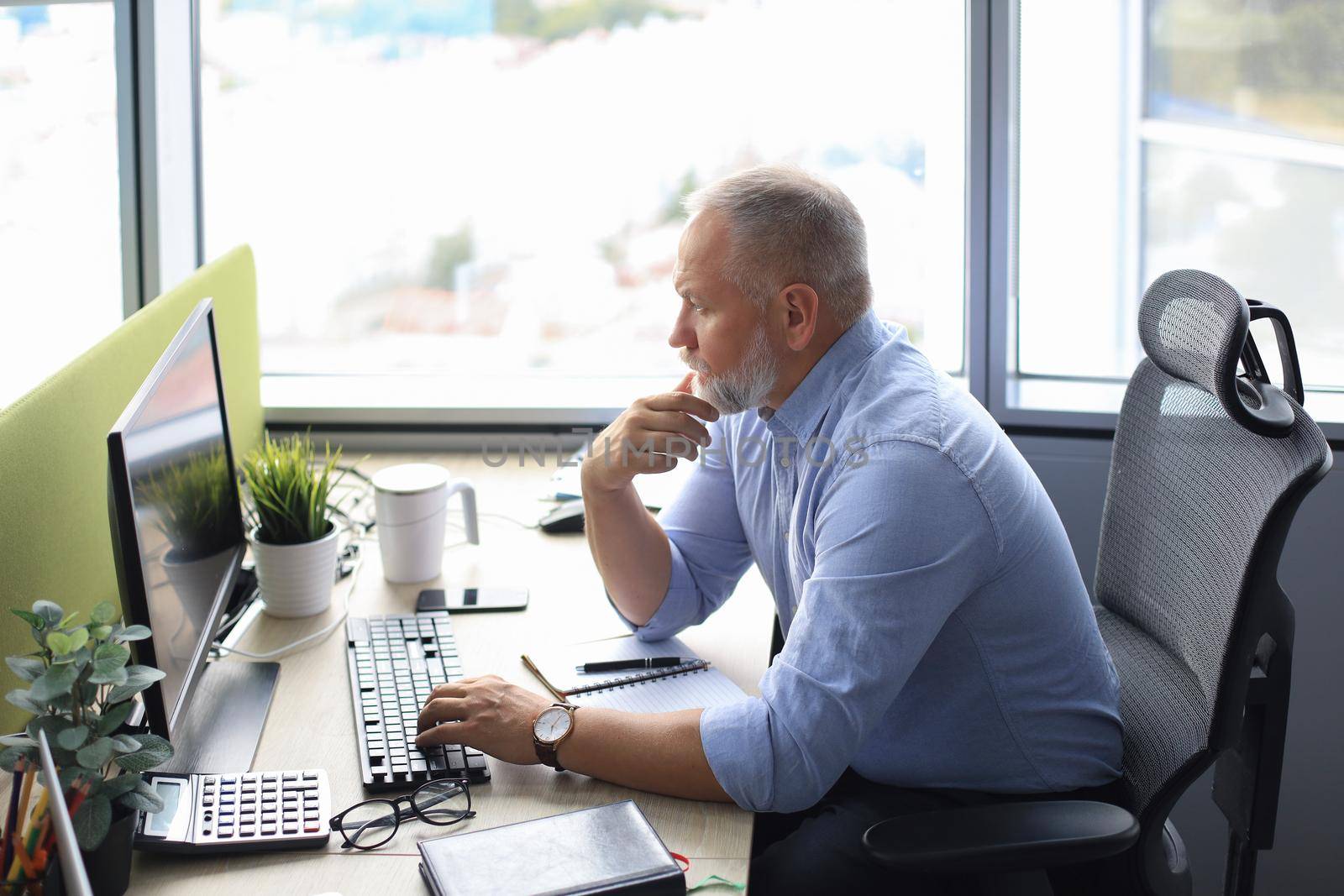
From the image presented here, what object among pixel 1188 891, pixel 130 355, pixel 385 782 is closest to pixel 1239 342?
pixel 1188 891

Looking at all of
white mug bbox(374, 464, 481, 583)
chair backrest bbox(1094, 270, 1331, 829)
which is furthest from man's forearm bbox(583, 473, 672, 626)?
chair backrest bbox(1094, 270, 1331, 829)

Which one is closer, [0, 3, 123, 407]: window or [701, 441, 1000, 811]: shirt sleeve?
[701, 441, 1000, 811]: shirt sleeve

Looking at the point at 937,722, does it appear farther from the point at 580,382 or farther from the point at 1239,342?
the point at 580,382

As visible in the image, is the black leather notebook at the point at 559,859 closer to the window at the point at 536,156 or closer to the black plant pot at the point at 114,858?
the black plant pot at the point at 114,858

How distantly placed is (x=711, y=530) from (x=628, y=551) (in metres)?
0.15

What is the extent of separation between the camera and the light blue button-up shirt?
1250 millimetres

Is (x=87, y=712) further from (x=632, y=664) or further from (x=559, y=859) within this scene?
(x=632, y=664)

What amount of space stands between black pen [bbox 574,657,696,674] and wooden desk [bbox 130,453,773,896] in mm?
67

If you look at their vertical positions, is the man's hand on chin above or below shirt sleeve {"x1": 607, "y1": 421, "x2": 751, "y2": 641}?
below

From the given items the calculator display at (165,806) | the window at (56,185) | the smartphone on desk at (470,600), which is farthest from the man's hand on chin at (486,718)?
the window at (56,185)

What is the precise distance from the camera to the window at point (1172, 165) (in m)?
2.30

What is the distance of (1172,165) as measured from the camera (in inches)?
95.0

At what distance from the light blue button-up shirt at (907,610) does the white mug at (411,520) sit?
1.33ft

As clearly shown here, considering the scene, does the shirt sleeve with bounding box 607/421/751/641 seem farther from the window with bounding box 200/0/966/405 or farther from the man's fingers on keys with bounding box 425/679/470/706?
the window with bounding box 200/0/966/405
